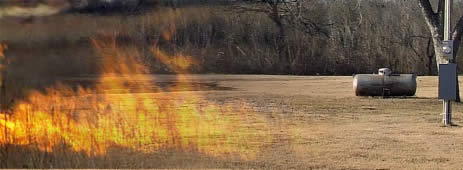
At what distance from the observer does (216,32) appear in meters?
29.2

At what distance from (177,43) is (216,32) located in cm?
384

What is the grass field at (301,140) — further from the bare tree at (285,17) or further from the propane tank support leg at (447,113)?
the bare tree at (285,17)

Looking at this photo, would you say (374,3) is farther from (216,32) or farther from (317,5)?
(216,32)

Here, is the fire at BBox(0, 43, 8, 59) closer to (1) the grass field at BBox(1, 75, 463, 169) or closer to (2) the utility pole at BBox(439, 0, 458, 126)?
(1) the grass field at BBox(1, 75, 463, 169)

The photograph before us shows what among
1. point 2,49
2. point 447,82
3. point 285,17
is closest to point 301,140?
point 447,82

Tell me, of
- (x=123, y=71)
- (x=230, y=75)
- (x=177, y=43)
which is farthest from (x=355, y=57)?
(x=123, y=71)

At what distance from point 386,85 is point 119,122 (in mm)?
10091

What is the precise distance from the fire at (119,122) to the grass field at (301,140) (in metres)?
0.07

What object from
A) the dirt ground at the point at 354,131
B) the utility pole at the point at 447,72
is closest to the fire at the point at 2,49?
the dirt ground at the point at 354,131

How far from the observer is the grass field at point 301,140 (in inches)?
384

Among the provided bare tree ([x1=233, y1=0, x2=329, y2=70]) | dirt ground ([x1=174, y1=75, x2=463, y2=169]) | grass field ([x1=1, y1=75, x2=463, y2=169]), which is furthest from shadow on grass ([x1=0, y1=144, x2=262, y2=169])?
bare tree ([x1=233, y1=0, x2=329, y2=70])

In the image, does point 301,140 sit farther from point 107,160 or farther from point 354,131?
point 107,160

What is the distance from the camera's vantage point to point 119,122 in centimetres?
1259

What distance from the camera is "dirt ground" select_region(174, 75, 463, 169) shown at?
9.95 m
